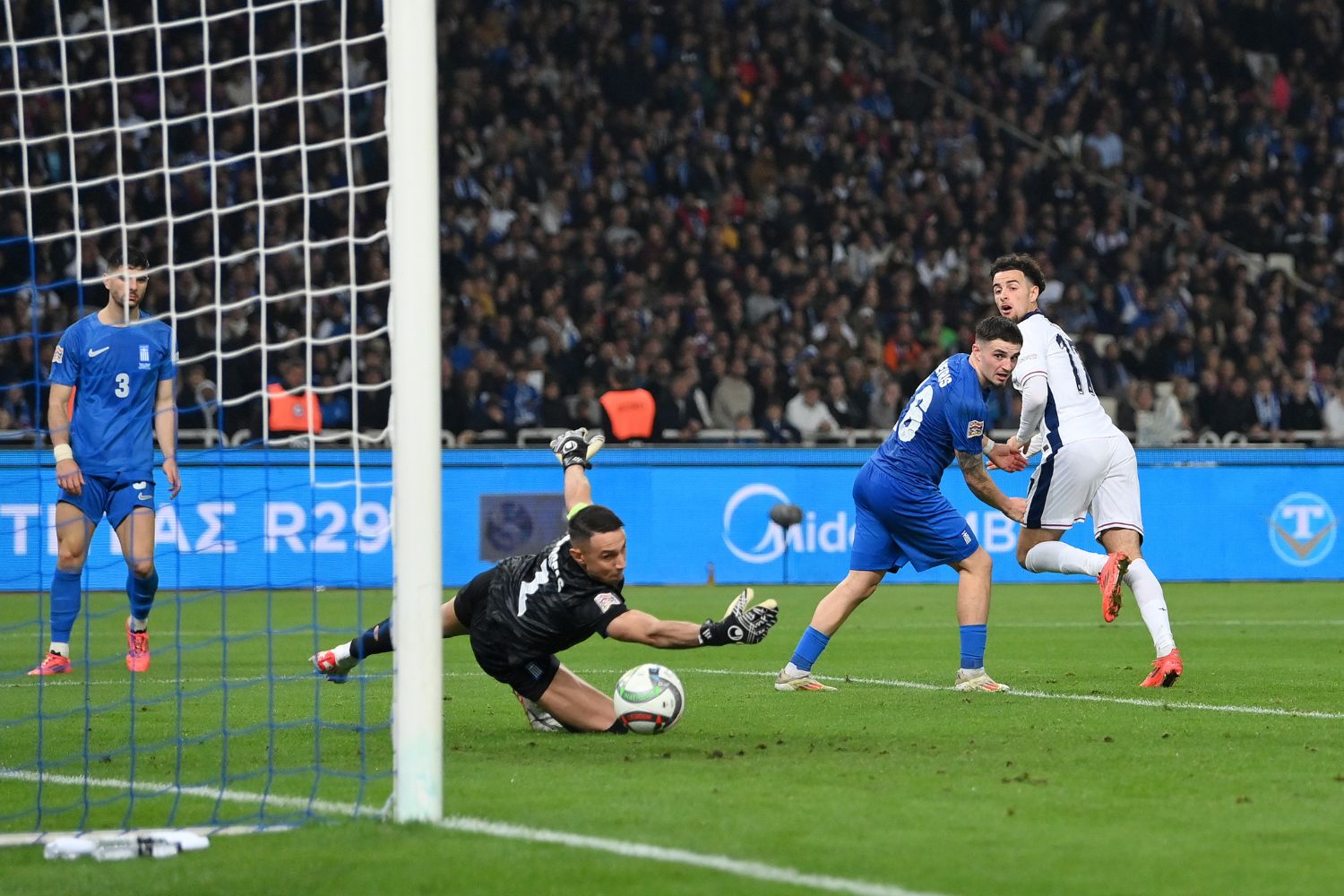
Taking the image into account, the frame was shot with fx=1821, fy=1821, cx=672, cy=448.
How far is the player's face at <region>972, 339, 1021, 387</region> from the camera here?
29.1ft

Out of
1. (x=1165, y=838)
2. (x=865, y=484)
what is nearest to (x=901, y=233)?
(x=865, y=484)

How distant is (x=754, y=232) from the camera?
23.7m

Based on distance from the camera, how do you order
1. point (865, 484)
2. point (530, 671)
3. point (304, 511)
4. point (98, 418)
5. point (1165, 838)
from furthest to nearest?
1. point (304, 511)
2. point (98, 418)
3. point (865, 484)
4. point (530, 671)
5. point (1165, 838)

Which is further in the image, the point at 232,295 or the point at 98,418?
the point at 232,295

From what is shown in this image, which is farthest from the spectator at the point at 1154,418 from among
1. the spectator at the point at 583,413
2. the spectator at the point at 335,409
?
the spectator at the point at 335,409

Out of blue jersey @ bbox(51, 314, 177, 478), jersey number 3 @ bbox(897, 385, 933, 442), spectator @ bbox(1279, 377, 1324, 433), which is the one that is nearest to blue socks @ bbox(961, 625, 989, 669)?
jersey number 3 @ bbox(897, 385, 933, 442)

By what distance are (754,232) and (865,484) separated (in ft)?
48.7

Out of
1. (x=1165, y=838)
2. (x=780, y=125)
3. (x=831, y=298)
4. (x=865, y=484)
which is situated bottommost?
(x=1165, y=838)

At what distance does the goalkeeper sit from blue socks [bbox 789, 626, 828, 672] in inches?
66.0

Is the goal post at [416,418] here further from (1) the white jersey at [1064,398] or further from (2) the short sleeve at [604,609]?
(1) the white jersey at [1064,398]

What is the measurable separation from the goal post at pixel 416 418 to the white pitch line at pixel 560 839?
0.99ft

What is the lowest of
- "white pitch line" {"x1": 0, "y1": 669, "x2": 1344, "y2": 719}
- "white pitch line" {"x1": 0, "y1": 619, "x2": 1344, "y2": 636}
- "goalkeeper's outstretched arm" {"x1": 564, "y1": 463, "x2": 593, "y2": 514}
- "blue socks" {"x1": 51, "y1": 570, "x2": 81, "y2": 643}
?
"white pitch line" {"x1": 0, "y1": 619, "x2": 1344, "y2": 636}

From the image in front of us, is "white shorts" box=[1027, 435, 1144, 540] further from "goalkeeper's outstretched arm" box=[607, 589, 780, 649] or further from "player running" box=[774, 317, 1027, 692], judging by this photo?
"goalkeeper's outstretched arm" box=[607, 589, 780, 649]

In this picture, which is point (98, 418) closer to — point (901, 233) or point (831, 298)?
point (831, 298)
